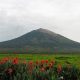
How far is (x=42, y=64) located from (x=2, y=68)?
2.65m

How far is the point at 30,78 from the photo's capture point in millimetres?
13414

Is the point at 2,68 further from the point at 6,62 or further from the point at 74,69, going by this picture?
the point at 74,69

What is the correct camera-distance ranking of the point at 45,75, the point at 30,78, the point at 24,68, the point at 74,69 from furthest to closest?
the point at 74,69, the point at 24,68, the point at 45,75, the point at 30,78

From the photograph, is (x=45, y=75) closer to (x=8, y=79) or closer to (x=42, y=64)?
(x=8, y=79)

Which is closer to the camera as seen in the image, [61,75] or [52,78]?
[52,78]

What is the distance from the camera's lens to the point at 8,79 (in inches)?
572

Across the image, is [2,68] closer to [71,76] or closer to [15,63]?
[15,63]

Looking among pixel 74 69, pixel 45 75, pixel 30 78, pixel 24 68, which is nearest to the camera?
pixel 30 78

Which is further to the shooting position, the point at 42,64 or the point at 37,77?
the point at 42,64

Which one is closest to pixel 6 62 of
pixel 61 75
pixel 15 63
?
pixel 15 63

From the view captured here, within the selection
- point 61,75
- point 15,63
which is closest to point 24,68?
point 15,63

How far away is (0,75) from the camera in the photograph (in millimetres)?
14953

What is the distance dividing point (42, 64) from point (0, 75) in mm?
3161

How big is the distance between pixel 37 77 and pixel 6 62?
7.91 ft
